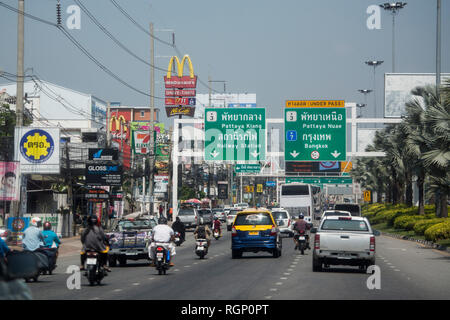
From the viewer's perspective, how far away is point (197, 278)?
21.1 meters

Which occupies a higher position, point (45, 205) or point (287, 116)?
point (287, 116)

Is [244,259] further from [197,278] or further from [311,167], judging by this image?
[311,167]

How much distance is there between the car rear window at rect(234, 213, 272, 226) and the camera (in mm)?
29984

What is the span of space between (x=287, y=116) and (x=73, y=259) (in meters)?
16.1

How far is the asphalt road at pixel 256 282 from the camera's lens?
53.1 feet

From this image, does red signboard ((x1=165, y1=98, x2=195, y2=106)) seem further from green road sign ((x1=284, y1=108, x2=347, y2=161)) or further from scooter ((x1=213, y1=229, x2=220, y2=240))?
green road sign ((x1=284, y1=108, x2=347, y2=161))

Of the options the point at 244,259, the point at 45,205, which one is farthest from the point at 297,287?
the point at 45,205

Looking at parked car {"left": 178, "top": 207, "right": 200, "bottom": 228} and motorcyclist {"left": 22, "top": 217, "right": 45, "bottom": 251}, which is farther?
parked car {"left": 178, "top": 207, "right": 200, "bottom": 228}

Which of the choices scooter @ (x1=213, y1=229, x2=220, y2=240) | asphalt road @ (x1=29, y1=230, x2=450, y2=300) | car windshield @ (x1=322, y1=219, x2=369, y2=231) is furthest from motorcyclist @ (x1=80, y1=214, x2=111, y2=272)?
scooter @ (x1=213, y1=229, x2=220, y2=240)

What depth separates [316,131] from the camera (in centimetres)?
4250

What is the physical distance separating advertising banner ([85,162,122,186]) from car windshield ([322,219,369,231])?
29.7 metres
